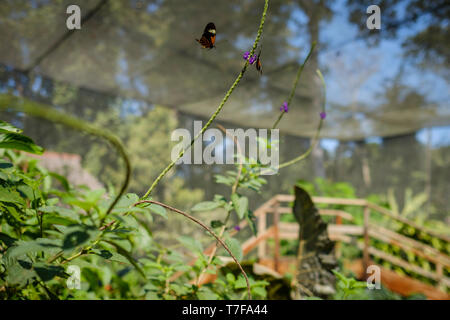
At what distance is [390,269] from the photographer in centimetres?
360

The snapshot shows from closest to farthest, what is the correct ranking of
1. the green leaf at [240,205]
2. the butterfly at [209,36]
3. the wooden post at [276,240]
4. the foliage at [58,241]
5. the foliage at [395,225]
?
the foliage at [58,241]
the butterfly at [209,36]
the green leaf at [240,205]
the wooden post at [276,240]
the foliage at [395,225]

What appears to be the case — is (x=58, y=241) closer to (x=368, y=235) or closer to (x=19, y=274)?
(x=19, y=274)

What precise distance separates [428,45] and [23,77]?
398 centimetres

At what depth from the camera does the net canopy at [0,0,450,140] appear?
1.92 m

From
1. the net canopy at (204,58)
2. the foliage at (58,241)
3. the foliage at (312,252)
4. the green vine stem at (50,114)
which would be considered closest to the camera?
the green vine stem at (50,114)

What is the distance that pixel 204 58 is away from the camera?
256 centimetres

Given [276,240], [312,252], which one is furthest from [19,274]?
[276,240]

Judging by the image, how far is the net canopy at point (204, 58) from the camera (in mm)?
1925

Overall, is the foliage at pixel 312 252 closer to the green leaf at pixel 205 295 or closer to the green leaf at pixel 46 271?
the green leaf at pixel 205 295

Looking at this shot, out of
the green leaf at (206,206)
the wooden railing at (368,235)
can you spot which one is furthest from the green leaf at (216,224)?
the wooden railing at (368,235)

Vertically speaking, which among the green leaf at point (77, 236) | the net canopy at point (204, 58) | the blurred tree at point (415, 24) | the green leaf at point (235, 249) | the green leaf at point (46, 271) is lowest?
the green leaf at point (235, 249)

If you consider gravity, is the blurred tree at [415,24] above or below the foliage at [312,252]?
above

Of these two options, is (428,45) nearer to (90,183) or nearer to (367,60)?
(367,60)
